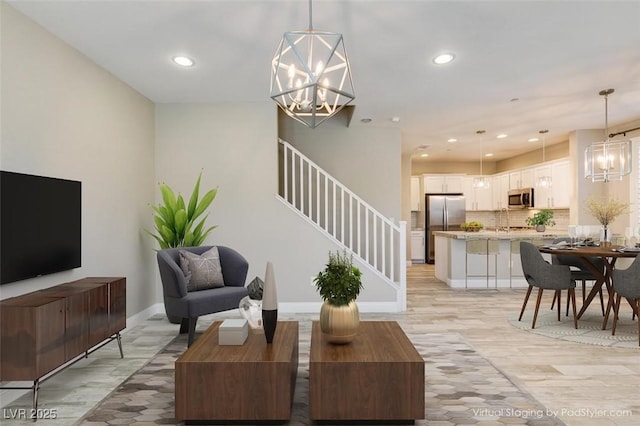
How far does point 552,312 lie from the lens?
503 centimetres

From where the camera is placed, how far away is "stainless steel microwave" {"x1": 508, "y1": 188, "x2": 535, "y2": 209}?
838cm

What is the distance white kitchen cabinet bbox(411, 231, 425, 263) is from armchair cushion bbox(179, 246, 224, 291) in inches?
269

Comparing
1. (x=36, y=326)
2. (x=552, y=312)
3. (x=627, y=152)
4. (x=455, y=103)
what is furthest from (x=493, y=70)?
(x=36, y=326)

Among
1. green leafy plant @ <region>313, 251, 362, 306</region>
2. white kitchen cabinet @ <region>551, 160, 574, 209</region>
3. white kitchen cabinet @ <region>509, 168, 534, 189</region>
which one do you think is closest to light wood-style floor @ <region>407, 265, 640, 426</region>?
green leafy plant @ <region>313, 251, 362, 306</region>

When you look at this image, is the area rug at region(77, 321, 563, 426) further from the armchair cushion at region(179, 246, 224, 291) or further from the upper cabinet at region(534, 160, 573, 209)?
Result: the upper cabinet at region(534, 160, 573, 209)

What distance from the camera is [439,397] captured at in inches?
106

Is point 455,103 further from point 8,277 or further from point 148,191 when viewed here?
point 8,277

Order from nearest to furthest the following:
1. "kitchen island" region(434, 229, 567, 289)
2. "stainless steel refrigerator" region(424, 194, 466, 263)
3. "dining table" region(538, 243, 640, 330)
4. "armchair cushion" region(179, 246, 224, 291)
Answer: "dining table" region(538, 243, 640, 330) < "armchair cushion" region(179, 246, 224, 291) < "kitchen island" region(434, 229, 567, 289) < "stainless steel refrigerator" region(424, 194, 466, 263)

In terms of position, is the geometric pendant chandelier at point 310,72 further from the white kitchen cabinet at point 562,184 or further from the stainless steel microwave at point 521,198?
the stainless steel microwave at point 521,198

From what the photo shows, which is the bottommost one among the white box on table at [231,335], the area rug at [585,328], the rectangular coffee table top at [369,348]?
the area rug at [585,328]

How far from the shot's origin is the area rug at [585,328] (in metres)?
3.89

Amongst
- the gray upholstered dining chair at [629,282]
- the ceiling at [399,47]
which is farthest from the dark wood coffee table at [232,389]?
the gray upholstered dining chair at [629,282]

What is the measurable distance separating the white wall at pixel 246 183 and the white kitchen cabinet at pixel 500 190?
19.1 ft

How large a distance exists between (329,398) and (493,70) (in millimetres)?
3461
